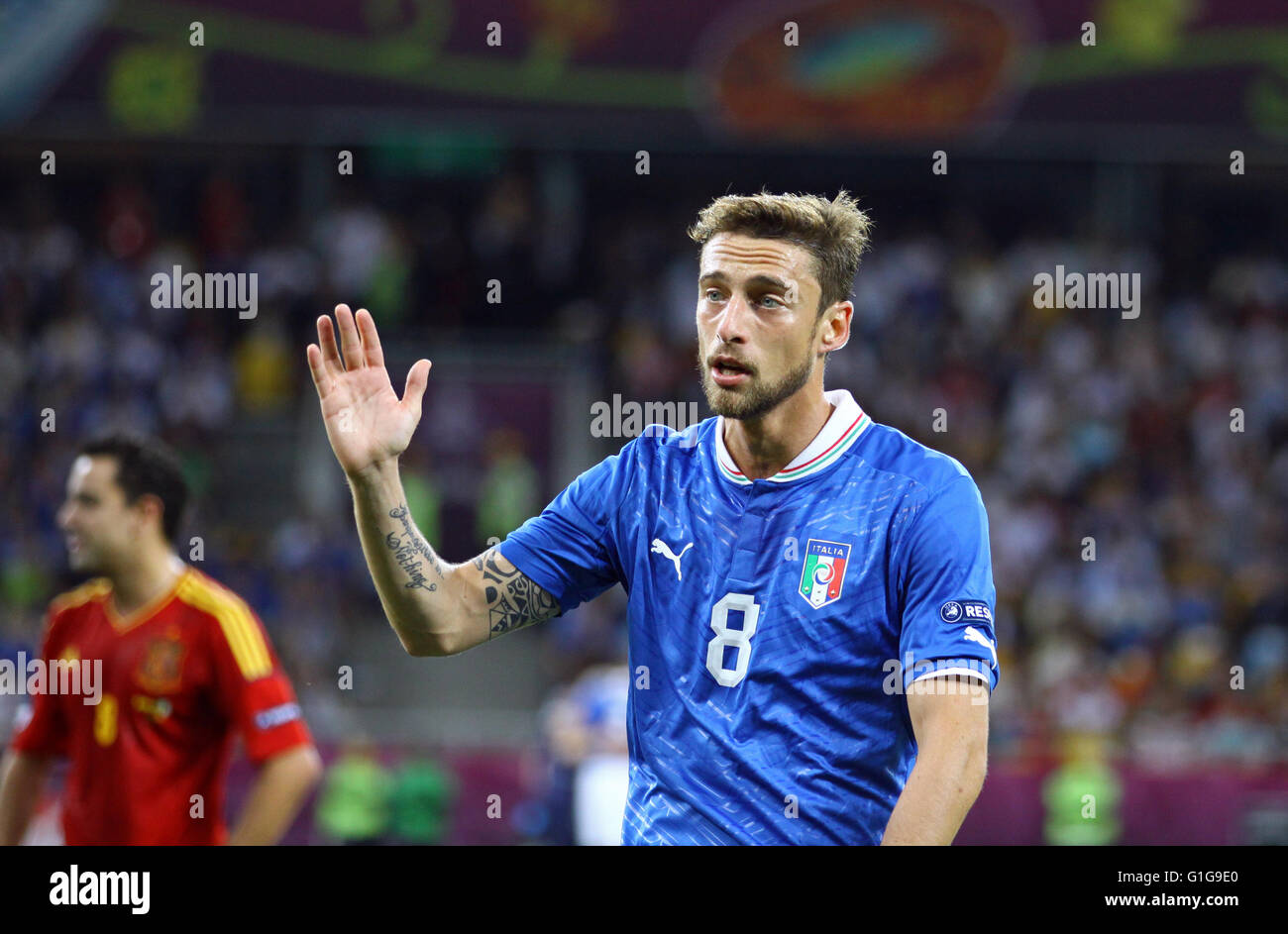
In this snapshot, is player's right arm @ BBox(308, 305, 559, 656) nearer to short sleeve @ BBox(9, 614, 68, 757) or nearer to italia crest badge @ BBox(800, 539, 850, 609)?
italia crest badge @ BBox(800, 539, 850, 609)

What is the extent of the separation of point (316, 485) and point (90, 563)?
35.1ft

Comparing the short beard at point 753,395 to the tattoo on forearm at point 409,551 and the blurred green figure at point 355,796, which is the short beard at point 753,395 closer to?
the tattoo on forearm at point 409,551

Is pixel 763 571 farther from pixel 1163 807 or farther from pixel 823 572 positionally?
pixel 1163 807

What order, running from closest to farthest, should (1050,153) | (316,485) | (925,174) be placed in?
(316,485)
(1050,153)
(925,174)

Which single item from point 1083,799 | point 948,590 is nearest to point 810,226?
point 948,590

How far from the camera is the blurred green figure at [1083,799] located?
39.6ft

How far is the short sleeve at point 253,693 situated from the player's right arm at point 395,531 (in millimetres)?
1926

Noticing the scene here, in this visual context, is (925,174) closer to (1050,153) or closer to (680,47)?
(1050,153)

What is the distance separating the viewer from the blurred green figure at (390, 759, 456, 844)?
38.7ft

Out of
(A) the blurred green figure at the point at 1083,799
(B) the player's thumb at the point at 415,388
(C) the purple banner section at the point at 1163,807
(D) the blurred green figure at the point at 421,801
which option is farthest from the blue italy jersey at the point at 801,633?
(A) the blurred green figure at the point at 1083,799

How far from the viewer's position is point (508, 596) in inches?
168

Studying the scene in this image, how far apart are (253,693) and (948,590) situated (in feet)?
10.2

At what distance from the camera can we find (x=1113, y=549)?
15852 mm
